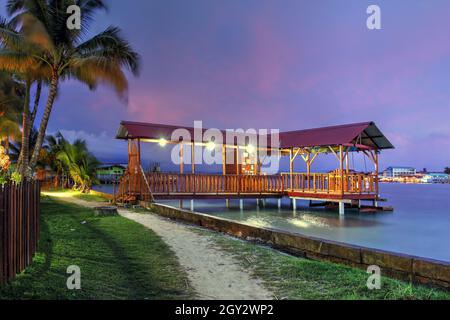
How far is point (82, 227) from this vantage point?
9094 millimetres

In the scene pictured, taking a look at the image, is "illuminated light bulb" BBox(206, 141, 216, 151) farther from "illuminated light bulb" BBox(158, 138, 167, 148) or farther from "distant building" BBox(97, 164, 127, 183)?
"distant building" BBox(97, 164, 127, 183)

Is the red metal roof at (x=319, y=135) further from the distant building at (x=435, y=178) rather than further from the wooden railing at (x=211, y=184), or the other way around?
the distant building at (x=435, y=178)

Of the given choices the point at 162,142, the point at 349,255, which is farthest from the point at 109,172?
the point at 349,255

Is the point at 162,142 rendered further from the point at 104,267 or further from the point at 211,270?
the point at 211,270

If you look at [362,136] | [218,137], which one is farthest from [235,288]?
[362,136]

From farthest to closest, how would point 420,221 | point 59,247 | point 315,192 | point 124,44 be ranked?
point 315,192 < point 420,221 < point 124,44 < point 59,247

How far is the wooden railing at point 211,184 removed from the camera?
1623cm

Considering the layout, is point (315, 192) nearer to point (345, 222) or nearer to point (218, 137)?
point (345, 222)

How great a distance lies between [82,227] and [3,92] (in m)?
14.3

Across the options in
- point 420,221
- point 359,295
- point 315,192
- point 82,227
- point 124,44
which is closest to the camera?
point 359,295

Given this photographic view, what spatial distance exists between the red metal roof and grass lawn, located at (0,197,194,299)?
26.6 feet

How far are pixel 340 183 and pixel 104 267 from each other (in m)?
14.0

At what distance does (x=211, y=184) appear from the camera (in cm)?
1780

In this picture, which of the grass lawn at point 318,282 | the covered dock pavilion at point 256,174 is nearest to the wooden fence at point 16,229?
the grass lawn at point 318,282
